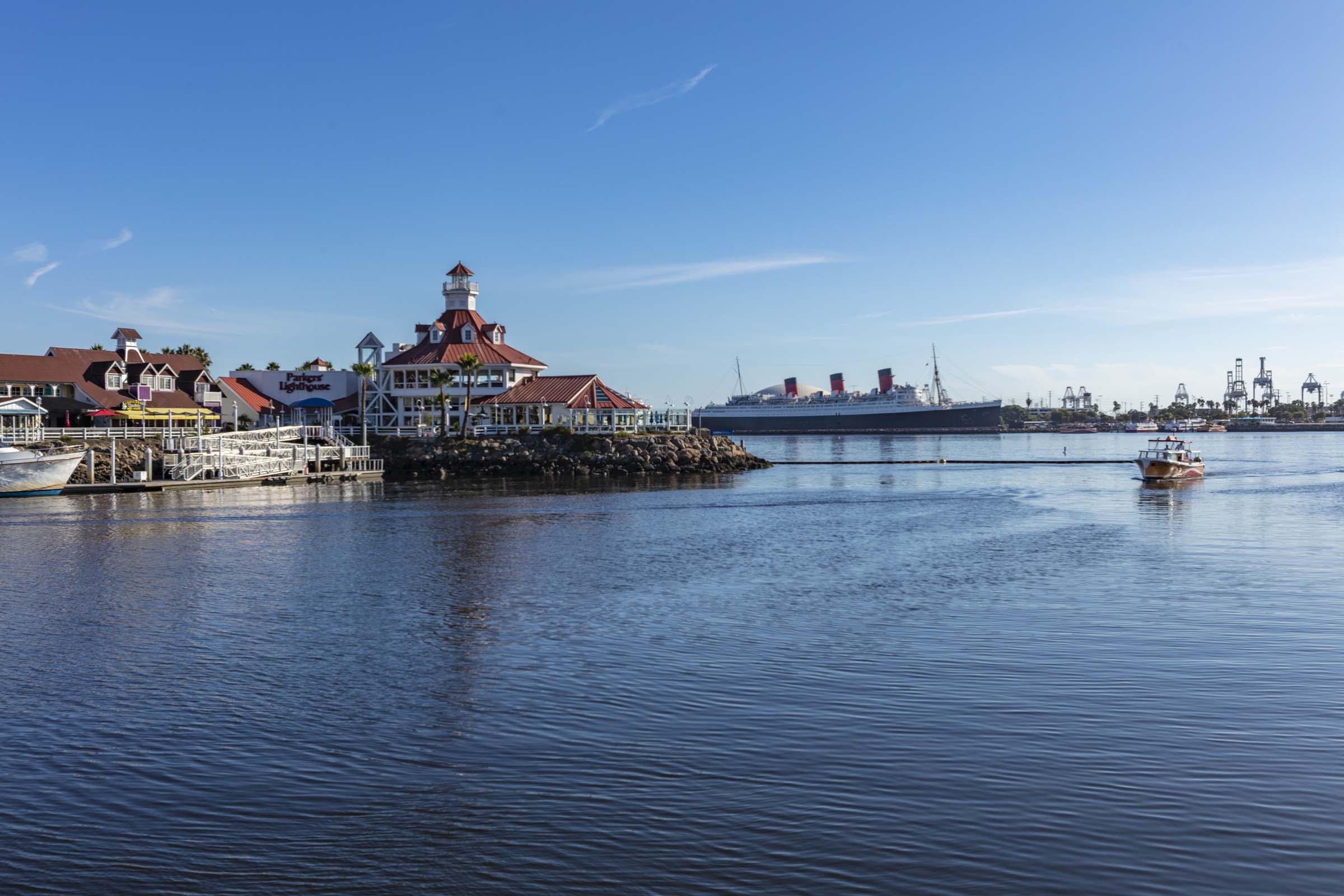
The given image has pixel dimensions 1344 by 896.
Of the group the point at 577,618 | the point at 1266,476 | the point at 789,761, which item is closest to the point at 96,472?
the point at 577,618

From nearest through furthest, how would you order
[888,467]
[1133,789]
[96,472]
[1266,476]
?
[1133,789], [96,472], [1266,476], [888,467]

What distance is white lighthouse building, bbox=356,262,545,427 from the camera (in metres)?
93.4

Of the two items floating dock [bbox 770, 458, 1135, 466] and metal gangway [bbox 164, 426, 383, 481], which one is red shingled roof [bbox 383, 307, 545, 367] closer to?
metal gangway [bbox 164, 426, 383, 481]

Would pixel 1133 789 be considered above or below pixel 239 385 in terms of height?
below

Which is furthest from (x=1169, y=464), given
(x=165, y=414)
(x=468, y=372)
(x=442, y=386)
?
(x=165, y=414)

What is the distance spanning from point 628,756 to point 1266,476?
252 ft

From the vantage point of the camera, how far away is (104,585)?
26562 mm

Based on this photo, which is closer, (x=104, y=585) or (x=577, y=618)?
(x=577, y=618)

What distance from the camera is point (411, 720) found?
14328 millimetres

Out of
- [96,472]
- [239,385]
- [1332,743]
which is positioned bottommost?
[1332,743]

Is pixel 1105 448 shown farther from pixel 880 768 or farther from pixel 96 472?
pixel 880 768

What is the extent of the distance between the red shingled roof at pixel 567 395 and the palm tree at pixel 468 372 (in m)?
2.68

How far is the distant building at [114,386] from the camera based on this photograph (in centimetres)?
7700

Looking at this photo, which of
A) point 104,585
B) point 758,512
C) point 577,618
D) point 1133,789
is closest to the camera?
point 1133,789
